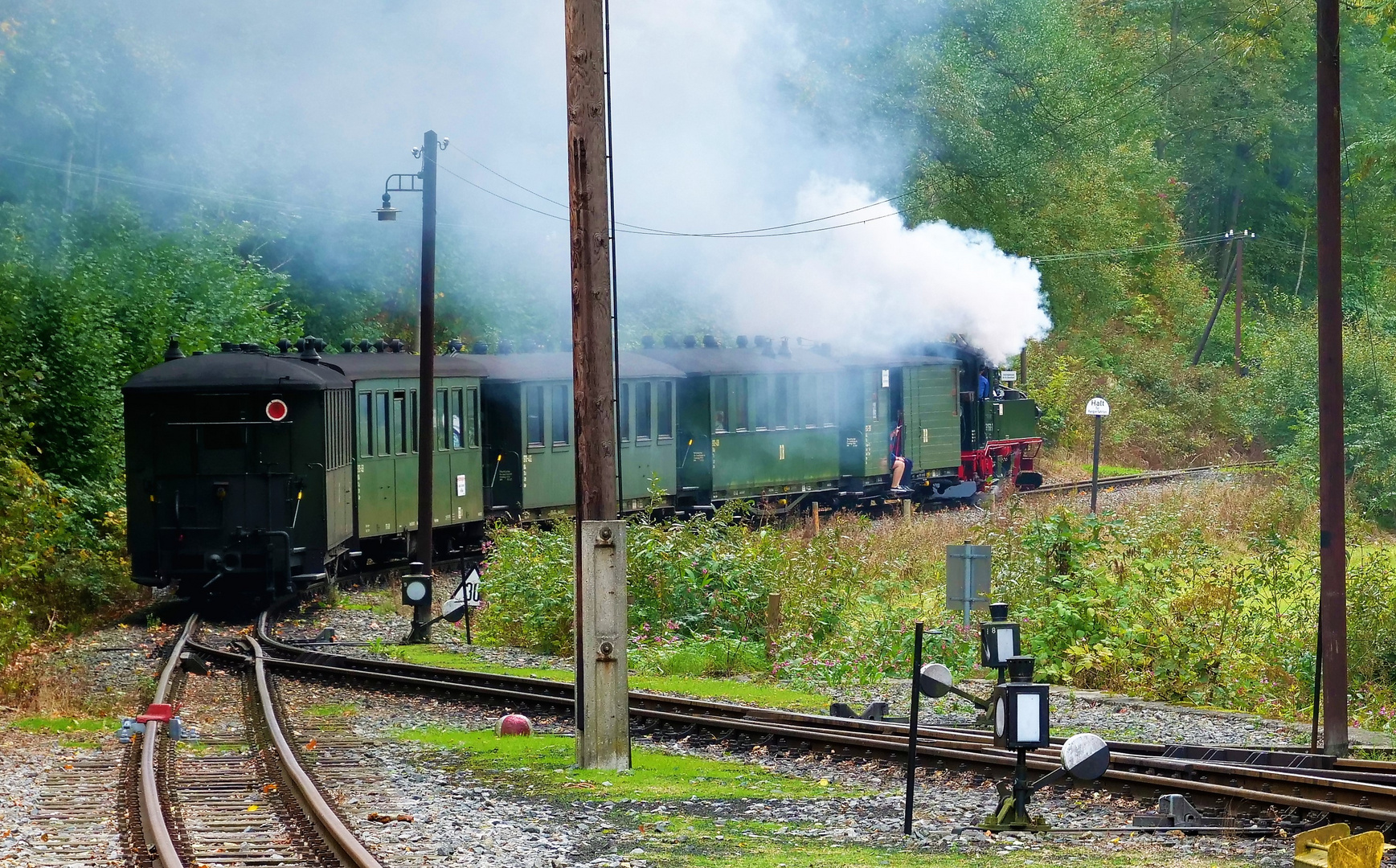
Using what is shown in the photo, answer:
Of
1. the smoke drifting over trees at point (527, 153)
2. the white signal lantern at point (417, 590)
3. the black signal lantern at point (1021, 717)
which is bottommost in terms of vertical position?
the white signal lantern at point (417, 590)

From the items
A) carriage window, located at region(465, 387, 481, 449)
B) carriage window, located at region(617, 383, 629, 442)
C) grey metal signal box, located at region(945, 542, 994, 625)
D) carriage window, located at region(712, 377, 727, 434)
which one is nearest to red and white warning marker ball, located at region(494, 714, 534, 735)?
grey metal signal box, located at region(945, 542, 994, 625)

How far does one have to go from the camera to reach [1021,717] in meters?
7.63

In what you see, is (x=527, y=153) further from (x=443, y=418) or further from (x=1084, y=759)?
(x=1084, y=759)

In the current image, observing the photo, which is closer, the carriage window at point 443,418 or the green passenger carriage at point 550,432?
the carriage window at point 443,418

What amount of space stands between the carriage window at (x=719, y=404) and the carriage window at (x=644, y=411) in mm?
1508

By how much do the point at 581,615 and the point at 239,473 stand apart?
8.59 metres

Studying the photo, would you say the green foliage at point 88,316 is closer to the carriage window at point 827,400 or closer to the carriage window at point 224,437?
the carriage window at point 224,437

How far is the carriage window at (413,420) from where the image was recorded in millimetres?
21203

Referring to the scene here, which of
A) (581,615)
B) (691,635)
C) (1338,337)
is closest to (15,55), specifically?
(691,635)

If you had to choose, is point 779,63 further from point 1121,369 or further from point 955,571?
point 955,571

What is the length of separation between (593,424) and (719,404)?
1637 cm

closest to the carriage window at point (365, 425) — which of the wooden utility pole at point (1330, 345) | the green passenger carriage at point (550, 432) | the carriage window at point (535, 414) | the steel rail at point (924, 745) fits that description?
the green passenger carriage at point (550, 432)

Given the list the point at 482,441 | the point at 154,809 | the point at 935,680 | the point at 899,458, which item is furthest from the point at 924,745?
the point at 899,458

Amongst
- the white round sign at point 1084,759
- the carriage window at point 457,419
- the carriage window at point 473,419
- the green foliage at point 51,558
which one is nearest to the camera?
the white round sign at point 1084,759
